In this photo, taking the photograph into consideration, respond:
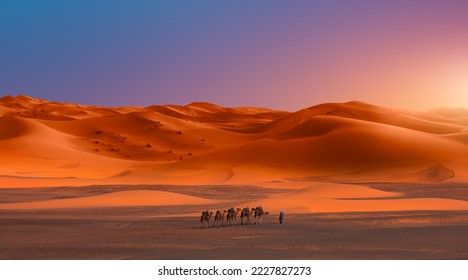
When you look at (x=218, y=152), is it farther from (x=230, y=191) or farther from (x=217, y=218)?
(x=217, y=218)

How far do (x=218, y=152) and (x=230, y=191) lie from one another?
30528 mm

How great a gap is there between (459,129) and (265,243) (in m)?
88.2

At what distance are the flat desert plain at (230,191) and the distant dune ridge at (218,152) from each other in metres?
0.17

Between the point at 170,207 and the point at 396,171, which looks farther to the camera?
the point at 396,171

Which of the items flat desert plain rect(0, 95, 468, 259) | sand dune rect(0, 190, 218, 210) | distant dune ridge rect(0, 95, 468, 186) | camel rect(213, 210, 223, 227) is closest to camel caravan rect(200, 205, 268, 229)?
camel rect(213, 210, 223, 227)

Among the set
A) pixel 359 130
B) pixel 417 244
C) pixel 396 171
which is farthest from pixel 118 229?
pixel 359 130

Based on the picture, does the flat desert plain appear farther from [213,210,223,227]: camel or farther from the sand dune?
[213,210,223,227]: camel

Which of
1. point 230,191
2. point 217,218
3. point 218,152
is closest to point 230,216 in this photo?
point 217,218

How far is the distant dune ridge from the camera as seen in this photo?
57875 mm

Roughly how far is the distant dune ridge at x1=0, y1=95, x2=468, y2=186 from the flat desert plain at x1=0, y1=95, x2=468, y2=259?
169 millimetres

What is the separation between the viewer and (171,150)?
97125 mm

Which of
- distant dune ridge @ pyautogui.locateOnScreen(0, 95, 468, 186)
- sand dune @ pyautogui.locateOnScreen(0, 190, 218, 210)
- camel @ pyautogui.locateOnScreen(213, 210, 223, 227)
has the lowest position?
camel @ pyautogui.locateOnScreen(213, 210, 223, 227)
